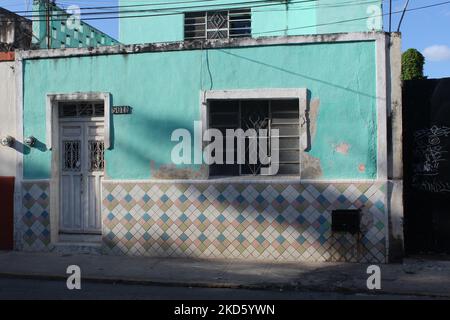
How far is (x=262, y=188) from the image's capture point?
8016 mm

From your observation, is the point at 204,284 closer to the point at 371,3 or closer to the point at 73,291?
the point at 73,291

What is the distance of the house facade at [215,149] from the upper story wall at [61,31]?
3.11 m

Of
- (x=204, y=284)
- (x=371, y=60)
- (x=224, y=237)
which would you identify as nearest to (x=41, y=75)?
(x=224, y=237)

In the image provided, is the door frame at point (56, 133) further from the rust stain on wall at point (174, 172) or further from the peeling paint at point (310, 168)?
the peeling paint at point (310, 168)

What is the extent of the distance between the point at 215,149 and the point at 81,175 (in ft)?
8.32

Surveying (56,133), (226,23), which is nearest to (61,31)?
(226,23)

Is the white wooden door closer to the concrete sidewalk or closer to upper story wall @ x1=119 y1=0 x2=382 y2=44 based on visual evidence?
the concrete sidewalk

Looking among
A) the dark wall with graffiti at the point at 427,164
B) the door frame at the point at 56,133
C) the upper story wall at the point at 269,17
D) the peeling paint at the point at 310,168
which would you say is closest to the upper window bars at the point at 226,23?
the upper story wall at the point at 269,17

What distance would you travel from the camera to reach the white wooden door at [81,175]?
8875mm

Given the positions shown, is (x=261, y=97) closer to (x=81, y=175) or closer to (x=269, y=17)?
(x=81, y=175)

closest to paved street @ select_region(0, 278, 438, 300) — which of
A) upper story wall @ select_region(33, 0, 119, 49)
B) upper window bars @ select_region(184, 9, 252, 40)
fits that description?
upper story wall @ select_region(33, 0, 119, 49)

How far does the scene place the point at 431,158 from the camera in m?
7.94

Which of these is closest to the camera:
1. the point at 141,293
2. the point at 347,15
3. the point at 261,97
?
the point at 141,293

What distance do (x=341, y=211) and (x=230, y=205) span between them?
1.78 m
